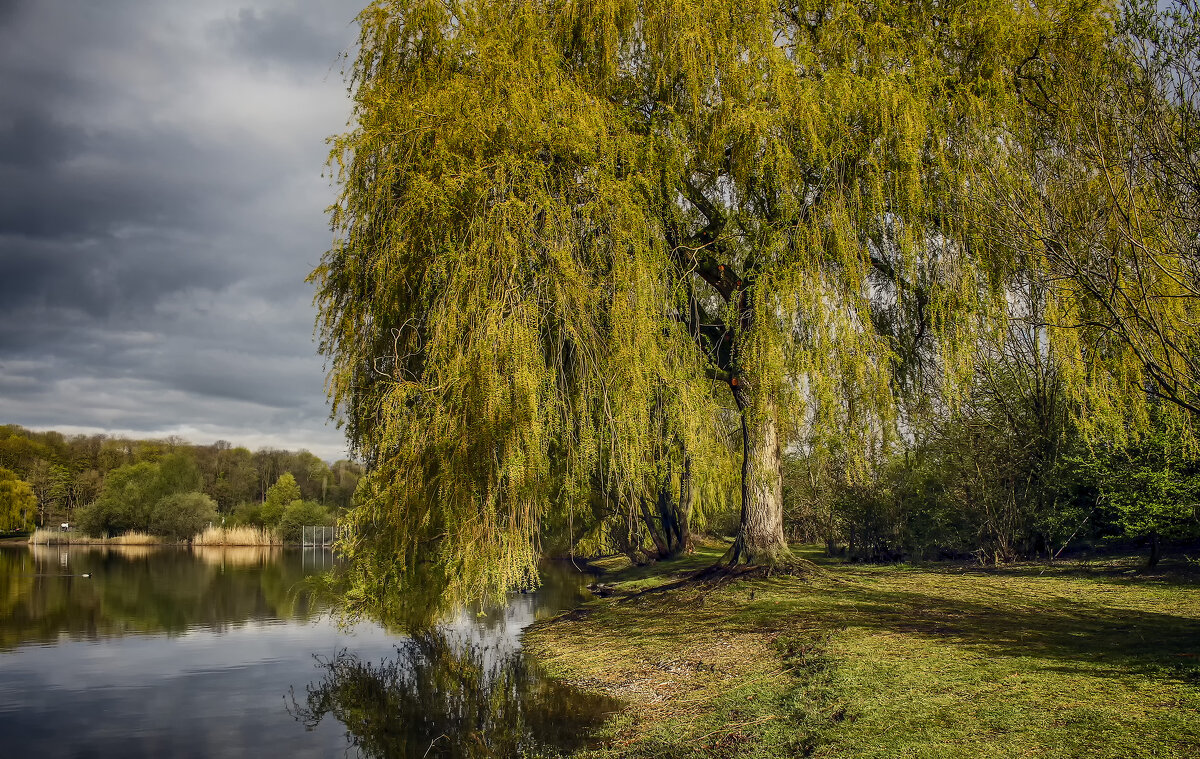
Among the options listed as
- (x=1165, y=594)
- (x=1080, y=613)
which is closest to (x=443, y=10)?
(x=1080, y=613)

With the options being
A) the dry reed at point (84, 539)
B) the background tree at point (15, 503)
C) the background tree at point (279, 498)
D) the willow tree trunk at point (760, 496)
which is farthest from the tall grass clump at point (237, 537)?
the willow tree trunk at point (760, 496)

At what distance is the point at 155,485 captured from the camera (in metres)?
52.9

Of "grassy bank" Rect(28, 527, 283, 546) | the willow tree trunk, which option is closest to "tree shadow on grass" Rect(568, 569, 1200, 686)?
the willow tree trunk

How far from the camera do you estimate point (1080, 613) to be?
7719 mm

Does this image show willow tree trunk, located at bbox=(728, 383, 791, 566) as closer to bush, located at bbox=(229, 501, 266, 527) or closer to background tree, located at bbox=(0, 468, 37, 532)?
bush, located at bbox=(229, 501, 266, 527)

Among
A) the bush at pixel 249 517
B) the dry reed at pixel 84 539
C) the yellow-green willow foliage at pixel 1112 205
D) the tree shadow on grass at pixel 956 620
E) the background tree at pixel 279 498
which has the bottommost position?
the dry reed at pixel 84 539

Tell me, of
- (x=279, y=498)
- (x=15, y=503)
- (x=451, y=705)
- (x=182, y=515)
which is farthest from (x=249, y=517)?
(x=451, y=705)

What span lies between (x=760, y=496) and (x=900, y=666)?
550 centimetres

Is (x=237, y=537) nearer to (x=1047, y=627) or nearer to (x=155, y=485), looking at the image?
(x=155, y=485)

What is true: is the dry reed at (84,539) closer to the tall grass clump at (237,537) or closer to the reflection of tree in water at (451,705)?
the tall grass clump at (237,537)

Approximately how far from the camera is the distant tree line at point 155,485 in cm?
5141

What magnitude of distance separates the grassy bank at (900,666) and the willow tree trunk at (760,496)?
63 cm

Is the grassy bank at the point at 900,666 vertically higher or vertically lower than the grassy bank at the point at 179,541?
higher

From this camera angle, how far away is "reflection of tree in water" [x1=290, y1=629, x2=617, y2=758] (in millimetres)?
6133
